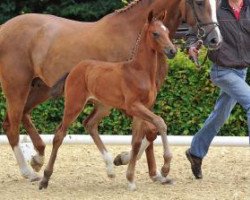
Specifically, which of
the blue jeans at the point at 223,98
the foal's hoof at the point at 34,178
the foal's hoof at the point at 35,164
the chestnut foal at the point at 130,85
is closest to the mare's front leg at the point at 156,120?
the chestnut foal at the point at 130,85

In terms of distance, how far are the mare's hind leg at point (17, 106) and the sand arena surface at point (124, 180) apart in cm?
19

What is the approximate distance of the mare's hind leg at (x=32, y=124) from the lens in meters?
8.27

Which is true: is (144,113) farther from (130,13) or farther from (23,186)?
Result: (23,186)

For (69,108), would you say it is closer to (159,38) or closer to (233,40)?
(159,38)

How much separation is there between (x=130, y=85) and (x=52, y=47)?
1.34 metres

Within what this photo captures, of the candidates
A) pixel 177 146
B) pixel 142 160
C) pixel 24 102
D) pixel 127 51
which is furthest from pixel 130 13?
pixel 177 146

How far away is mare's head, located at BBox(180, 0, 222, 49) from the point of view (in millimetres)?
7176

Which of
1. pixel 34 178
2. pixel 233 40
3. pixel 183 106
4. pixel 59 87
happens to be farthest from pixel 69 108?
pixel 183 106

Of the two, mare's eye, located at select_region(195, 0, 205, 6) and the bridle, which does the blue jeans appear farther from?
mare's eye, located at select_region(195, 0, 205, 6)

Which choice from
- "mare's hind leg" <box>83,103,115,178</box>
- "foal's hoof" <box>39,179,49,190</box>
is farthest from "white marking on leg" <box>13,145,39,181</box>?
"mare's hind leg" <box>83,103,115,178</box>

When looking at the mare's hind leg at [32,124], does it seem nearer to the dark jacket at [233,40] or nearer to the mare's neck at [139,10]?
the mare's neck at [139,10]

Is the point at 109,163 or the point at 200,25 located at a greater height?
the point at 200,25

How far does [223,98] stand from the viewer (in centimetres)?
785

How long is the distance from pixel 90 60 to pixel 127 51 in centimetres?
37
